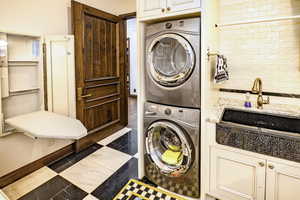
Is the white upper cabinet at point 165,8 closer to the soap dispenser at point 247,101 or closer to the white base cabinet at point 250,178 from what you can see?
the soap dispenser at point 247,101

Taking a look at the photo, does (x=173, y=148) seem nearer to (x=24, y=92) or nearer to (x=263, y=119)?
(x=263, y=119)

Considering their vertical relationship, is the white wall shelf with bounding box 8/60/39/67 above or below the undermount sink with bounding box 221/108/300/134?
above

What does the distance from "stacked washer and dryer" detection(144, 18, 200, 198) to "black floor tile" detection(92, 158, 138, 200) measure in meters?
0.35

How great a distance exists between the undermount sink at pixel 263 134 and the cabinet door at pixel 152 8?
1.11 m

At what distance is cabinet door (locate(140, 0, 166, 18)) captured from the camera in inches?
66.5

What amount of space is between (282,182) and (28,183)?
7.83ft

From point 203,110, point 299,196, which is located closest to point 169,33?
point 203,110

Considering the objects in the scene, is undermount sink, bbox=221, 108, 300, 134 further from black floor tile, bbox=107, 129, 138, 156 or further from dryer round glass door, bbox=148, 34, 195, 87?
black floor tile, bbox=107, 129, 138, 156

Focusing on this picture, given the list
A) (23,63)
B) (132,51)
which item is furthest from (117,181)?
(132,51)

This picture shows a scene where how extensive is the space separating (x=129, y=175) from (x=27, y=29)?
1987 millimetres

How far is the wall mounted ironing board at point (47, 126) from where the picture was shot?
1582 mm

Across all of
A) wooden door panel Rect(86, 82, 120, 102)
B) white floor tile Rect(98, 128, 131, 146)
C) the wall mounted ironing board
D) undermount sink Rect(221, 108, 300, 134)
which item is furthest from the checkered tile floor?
undermount sink Rect(221, 108, 300, 134)

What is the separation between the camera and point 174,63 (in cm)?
175

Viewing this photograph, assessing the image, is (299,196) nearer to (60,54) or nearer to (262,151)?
(262,151)
